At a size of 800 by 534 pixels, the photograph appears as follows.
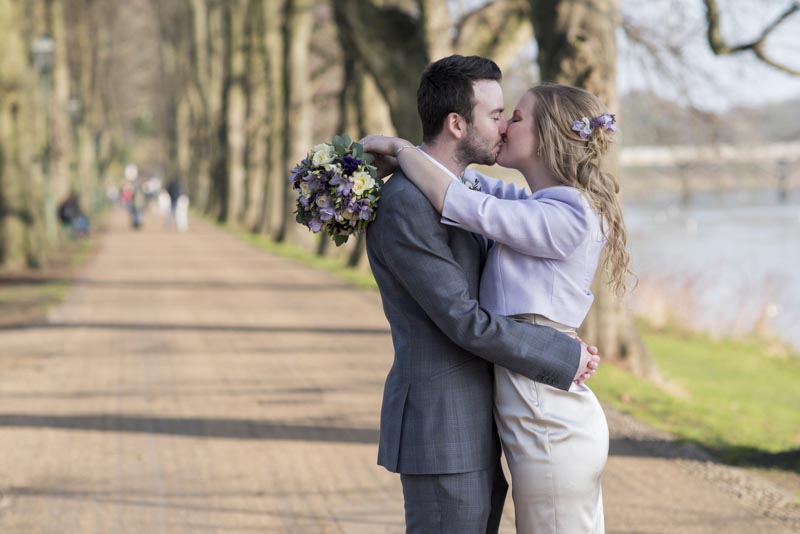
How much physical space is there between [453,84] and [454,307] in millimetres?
663

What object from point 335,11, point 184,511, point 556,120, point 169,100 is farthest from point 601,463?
point 169,100

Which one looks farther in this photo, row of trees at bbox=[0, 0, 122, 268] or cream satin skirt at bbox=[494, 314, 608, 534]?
row of trees at bbox=[0, 0, 122, 268]

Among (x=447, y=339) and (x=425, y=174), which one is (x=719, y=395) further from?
(x=425, y=174)

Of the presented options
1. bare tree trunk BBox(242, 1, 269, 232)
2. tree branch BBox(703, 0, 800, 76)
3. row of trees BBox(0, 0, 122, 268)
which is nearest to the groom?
tree branch BBox(703, 0, 800, 76)

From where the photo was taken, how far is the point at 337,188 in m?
3.39

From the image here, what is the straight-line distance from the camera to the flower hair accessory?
10.7 feet

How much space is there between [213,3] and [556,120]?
40.7 metres

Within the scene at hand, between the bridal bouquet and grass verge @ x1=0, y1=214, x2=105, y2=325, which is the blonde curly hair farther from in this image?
grass verge @ x1=0, y1=214, x2=105, y2=325

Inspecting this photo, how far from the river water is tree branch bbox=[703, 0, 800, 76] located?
6.04 metres

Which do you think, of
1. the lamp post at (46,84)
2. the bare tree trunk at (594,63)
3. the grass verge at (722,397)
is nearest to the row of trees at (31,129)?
the lamp post at (46,84)

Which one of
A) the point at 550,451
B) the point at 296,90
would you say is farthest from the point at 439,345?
the point at 296,90

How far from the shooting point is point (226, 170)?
128ft

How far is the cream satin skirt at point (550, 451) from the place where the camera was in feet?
10.8

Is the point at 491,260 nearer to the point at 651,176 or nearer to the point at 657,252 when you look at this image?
the point at 651,176
